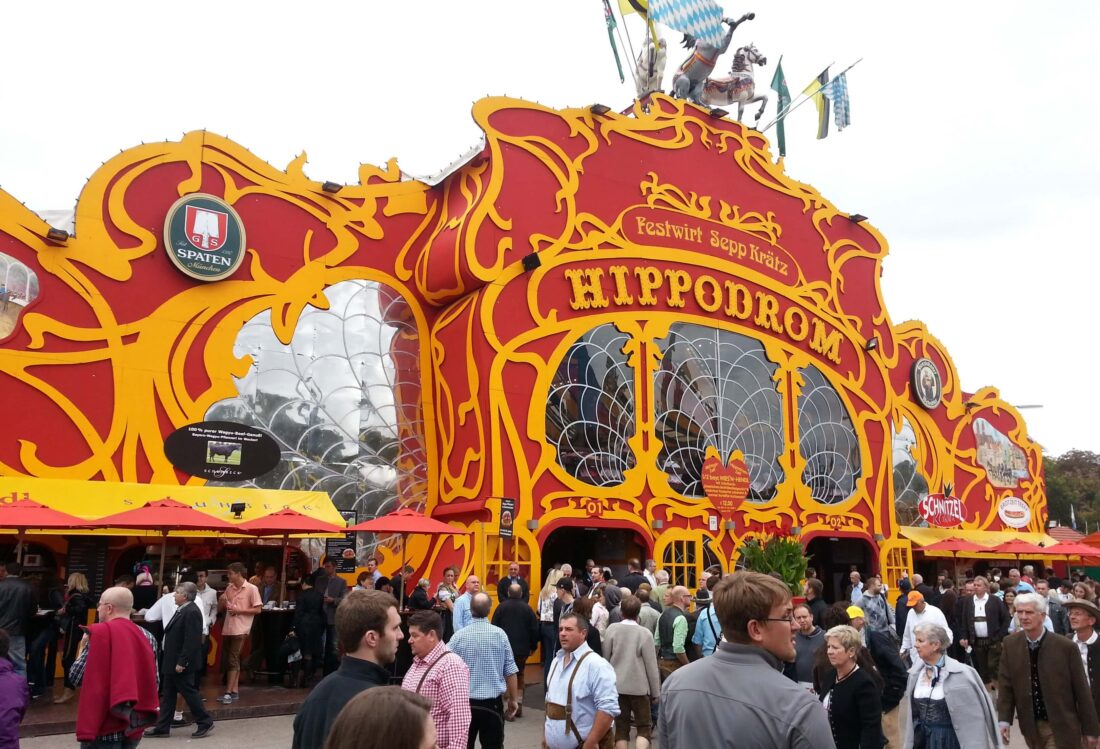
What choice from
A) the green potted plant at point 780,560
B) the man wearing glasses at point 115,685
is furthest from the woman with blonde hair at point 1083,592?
the man wearing glasses at point 115,685

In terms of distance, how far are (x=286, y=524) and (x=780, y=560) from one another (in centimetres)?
1005

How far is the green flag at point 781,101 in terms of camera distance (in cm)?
2634

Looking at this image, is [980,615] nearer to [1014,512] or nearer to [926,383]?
[926,383]

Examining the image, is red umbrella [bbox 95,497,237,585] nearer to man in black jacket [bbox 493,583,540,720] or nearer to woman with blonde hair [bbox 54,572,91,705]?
woman with blonde hair [bbox 54,572,91,705]

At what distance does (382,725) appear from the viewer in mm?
2533

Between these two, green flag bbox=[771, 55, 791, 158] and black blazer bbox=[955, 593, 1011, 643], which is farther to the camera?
green flag bbox=[771, 55, 791, 158]

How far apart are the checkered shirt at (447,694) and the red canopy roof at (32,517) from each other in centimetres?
836

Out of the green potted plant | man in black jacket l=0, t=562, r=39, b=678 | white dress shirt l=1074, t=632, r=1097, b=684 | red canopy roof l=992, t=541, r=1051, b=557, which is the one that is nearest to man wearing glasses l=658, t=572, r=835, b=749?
white dress shirt l=1074, t=632, r=1097, b=684

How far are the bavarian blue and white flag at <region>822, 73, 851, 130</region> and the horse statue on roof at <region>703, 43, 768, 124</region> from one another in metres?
2.35

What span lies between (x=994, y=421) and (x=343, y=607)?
2858 centimetres

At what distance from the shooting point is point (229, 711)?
11.9m

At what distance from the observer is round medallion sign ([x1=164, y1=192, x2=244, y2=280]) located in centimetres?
1669

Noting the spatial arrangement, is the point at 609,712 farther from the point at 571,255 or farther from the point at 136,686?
the point at 571,255

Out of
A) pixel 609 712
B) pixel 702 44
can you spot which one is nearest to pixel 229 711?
pixel 609 712
